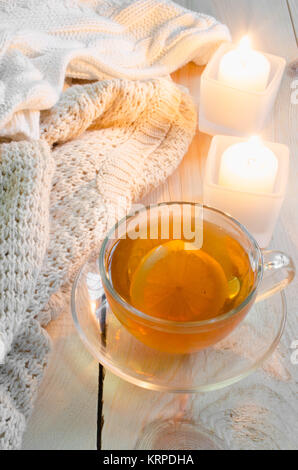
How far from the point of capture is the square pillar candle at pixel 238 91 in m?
0.72

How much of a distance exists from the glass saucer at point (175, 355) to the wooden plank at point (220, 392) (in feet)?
0.17

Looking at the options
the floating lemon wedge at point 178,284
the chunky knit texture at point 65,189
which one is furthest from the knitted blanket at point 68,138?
the floating lemon wedge at point 178,284

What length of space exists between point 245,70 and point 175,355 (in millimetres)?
420

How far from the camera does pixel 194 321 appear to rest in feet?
1.47

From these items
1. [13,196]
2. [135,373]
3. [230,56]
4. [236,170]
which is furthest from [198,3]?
[135,373]

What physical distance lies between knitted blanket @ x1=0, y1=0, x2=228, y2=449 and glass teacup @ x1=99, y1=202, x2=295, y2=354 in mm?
100

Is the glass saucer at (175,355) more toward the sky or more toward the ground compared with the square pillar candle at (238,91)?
more toward the ground

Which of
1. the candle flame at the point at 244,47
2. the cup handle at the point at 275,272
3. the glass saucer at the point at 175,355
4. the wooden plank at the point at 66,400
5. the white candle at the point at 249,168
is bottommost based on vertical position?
the wooden plank at the point at 66,400

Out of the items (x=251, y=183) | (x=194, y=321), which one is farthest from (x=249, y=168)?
(x=194, y=321)

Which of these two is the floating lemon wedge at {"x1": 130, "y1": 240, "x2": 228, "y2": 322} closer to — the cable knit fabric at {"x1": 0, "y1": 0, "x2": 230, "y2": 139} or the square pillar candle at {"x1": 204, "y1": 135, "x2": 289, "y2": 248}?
the square pillar candle at {"x1": 204, "y1": 135, "x2": 289, "y2": 248}

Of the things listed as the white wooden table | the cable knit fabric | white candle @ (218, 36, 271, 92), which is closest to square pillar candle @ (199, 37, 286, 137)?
white candle @ (218, 36, 271, 92)

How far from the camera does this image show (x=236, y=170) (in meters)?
0.64

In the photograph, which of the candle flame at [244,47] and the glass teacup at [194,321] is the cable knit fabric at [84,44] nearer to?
the candle flame at [244,47]
